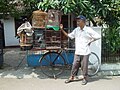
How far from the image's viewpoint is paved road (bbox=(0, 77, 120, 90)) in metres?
6.62

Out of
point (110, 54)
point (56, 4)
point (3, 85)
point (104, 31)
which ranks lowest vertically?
point (3, 85)

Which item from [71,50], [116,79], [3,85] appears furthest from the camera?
[71,50]

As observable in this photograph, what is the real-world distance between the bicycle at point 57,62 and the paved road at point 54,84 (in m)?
0.47

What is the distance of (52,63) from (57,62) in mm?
192

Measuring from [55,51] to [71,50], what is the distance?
0.54 metres

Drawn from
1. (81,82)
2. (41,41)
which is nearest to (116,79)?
(81,82)

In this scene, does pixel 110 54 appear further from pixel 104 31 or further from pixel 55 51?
pixel 55 51

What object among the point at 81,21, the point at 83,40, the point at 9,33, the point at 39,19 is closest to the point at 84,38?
the point at 83,40

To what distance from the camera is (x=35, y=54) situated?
8.12m

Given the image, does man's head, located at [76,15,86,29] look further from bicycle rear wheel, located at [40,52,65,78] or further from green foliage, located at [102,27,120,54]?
green foliage, located at [102,27,120,54]

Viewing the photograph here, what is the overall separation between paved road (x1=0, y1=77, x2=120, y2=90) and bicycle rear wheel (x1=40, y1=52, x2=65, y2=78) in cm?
45

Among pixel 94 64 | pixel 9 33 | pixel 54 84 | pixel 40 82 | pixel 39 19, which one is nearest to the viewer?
pixel 54 84

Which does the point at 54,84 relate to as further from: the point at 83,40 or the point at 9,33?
the point at 9,33

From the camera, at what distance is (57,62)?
25.6ft
